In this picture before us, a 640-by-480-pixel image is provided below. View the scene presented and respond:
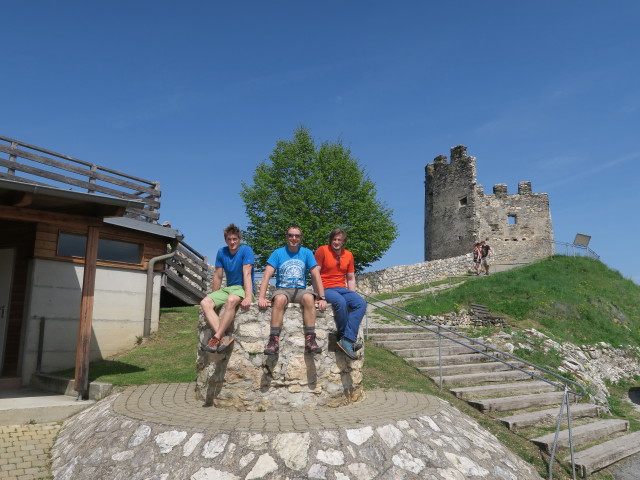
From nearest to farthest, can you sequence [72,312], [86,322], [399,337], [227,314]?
[227,314], [86,322], [72,312], [399,337]

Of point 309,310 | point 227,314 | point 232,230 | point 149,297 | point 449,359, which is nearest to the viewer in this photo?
point 227,314

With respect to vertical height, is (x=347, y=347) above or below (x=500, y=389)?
above

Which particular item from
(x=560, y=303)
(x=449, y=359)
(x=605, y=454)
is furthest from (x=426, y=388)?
(x=560, y=303)

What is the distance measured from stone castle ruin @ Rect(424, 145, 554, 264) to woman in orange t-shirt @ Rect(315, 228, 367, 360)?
1159 inches

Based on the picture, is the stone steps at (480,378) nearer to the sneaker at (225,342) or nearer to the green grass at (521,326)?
the green grass at (521,326)

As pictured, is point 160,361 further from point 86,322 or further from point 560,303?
point 560,303

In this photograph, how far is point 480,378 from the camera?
33.1 feet

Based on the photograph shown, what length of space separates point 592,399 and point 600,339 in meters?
5.43

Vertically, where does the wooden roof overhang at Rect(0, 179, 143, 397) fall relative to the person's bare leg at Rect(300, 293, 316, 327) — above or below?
above

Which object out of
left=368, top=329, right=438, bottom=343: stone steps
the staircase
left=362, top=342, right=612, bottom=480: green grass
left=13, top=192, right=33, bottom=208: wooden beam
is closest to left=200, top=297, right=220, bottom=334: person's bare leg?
left=13, top=192, right=33, bottom=208: wooden beam

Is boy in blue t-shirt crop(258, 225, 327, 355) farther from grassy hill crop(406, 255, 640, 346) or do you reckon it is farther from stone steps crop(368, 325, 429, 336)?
grassy hill crop(406, 255, 640, 346)

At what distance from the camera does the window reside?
1080 centimetres

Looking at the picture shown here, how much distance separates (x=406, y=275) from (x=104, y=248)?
18.0 metres

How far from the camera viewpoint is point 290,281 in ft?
21.6
